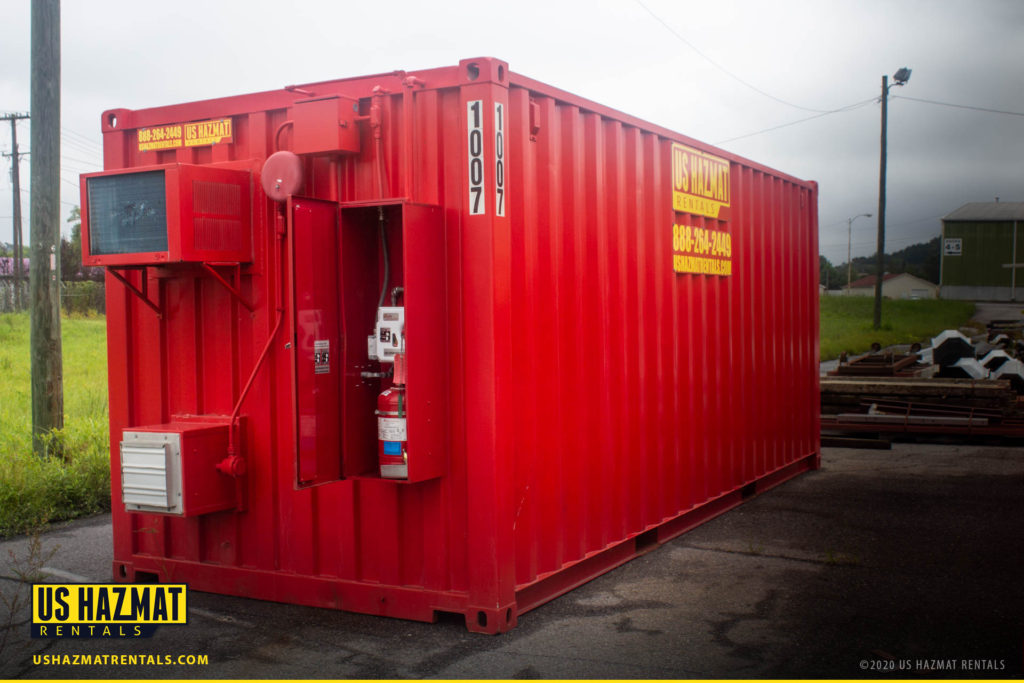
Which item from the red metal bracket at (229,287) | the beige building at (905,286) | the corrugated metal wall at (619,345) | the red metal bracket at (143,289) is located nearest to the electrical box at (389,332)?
the corrugated metal wall at (619,345)

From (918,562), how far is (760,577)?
122 cm

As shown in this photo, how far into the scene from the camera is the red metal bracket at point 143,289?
227 inches

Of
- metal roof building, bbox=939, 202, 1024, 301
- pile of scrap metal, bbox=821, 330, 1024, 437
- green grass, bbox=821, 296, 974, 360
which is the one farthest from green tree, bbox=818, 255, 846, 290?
pile of scrap metal, bbox=821, 330, 1024, 437

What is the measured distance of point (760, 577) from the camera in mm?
6188

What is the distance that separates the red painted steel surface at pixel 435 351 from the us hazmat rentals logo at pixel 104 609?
0.30 m

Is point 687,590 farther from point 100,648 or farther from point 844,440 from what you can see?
point 844,440

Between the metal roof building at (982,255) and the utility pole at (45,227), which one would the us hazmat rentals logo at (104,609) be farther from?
the metal roof building at (982,255)

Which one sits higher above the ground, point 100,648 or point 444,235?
point 444,235

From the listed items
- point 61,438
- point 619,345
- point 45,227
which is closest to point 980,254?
point 619,345

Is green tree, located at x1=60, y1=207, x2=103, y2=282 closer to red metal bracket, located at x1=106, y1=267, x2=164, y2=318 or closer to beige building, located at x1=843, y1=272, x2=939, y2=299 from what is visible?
red metal bracket, located at x1=106, y1=267, x2=164, y2=318

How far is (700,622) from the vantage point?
5.24 metres

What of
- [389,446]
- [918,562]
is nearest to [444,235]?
[389,446]

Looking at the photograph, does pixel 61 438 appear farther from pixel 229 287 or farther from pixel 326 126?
pixel 326 126

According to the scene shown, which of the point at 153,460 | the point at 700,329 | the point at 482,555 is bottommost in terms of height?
the point at 482,555
